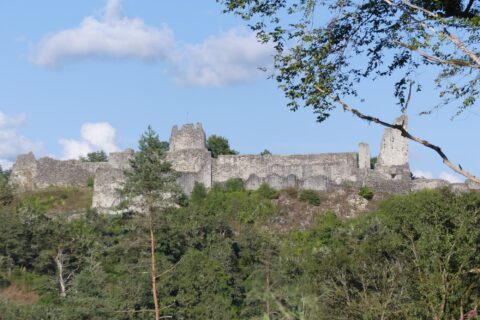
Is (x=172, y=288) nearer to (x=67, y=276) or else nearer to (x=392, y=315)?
(x=67, y=276)

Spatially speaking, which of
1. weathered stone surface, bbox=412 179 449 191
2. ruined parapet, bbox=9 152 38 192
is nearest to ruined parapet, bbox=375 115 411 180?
weathered stone surface, bbox=412 179 449 191

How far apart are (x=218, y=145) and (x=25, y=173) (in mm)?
19378

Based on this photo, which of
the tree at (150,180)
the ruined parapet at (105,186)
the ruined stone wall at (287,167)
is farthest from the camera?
the ruined stone wall at (287,167)

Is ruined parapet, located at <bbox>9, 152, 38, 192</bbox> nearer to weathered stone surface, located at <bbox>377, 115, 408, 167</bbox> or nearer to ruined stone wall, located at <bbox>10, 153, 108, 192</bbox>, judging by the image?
ruined stone wall, located at <bbox>10, 153, 108, 192</bbox>

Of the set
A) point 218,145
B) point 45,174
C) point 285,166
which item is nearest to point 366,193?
point 285,166

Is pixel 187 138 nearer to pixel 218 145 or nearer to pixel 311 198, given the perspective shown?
pixel 311 198

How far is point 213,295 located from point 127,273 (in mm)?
3317

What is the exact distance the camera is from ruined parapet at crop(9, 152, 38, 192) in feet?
158

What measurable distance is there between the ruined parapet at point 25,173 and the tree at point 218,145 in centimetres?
1783

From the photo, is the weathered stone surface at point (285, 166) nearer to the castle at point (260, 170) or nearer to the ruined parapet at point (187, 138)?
the castle at point (260, 170)

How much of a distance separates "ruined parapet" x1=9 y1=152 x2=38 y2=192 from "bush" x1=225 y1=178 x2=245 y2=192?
10937mm

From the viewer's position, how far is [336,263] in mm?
30625

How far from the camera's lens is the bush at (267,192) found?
1660 inches

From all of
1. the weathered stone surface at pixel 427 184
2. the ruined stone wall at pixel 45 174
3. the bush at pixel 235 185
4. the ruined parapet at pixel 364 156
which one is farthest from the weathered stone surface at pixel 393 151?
the ruined stone wall at pixel 45 174
